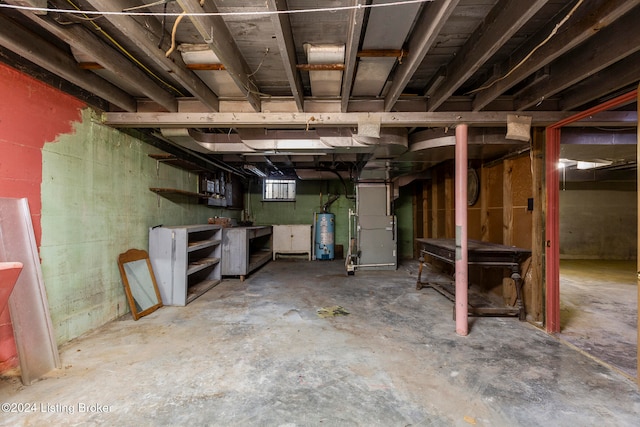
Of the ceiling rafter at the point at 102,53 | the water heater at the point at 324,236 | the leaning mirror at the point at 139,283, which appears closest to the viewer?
the ceiling rafter at the point at 102,53

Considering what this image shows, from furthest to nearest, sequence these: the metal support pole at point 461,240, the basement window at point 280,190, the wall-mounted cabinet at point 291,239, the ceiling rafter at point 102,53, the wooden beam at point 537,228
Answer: the basement window at point 280,190, the wall-mounted cabinet at point 291,239, the wooden beam at point 537,228, the metal support pole at point 461,240, the ceiling rafter at point 102,53

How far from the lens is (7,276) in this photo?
49.8 inches

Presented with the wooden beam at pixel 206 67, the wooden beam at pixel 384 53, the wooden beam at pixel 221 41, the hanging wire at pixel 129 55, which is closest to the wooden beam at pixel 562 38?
the wooden beam at pixel 384 53

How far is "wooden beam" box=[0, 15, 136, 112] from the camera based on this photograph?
1490 millimetres

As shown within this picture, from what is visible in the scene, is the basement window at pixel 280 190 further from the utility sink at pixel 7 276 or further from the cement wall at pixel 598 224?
the cement wall at pixel 598 224

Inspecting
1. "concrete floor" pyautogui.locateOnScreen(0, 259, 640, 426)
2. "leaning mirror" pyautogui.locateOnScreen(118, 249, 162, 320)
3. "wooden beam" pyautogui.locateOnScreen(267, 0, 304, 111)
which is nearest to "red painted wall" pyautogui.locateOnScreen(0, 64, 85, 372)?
"concrete floor" pyautogui.locateOnScreen(0, 259, 640, 426)

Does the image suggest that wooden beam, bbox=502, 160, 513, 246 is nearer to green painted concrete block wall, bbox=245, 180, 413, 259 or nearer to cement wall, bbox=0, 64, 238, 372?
green painted concrete block wall, bbox=245, 180, 413, 259

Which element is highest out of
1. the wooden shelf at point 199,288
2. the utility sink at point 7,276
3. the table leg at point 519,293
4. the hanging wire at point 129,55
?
the hanging wire at point 129,55

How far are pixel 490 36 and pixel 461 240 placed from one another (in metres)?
1.64

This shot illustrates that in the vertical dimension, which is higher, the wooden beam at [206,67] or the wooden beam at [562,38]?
the wooden beam at [206,67]

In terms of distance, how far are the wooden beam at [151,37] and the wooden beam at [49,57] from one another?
53 centimetres

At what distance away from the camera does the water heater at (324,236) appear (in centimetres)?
615

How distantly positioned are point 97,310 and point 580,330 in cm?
475

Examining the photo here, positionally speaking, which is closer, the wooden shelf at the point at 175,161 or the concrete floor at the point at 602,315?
the concrete floor at the point at 602,315
